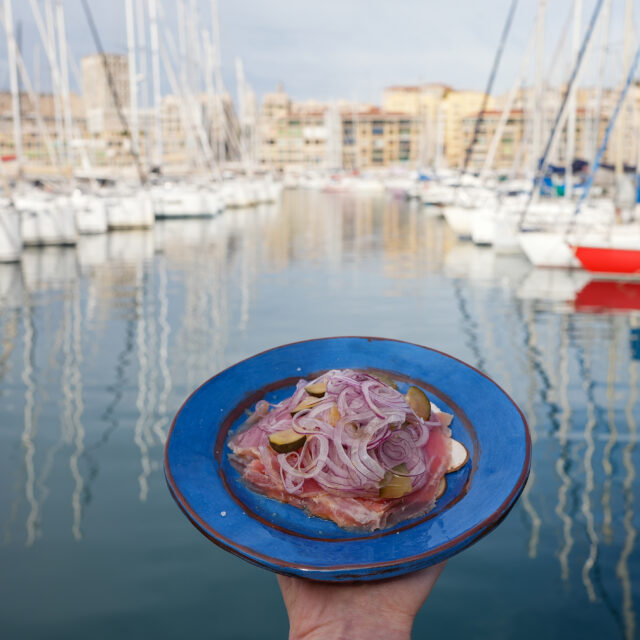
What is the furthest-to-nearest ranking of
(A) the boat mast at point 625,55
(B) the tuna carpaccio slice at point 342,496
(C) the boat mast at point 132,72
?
(C) the boat mast at point 132,72 < (A) the boat mast at point 625,55 < (B) the tuna carpaccio slice at point 342,496

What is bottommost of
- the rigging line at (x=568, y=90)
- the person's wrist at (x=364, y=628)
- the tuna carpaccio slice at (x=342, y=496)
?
the person's wrist at (x=364, y=628)

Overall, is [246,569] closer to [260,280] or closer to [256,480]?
[256,480]

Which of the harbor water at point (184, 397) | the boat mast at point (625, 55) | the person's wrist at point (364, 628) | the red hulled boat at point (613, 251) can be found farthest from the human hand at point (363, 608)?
the boat mast at point (625, 55)

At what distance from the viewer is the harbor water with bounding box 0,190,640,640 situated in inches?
188

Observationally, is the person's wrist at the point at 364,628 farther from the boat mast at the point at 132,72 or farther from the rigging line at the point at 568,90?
the boat mast at the point at 132,72

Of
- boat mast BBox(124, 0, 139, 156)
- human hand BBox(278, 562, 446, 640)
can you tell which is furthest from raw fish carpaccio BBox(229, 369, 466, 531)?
boat mast BBox(124, 0, 139, 156)

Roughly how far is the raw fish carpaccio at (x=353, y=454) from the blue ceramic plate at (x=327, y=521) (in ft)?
0.13

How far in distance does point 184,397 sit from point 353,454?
23.3 ft

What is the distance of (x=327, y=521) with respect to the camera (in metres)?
1.76

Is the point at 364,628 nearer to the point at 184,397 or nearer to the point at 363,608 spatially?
the point at 363,608

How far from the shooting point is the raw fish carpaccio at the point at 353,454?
1.78 metres

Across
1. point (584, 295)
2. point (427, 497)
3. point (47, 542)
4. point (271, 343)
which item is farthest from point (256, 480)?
point (584, 295)

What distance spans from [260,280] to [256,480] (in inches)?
654

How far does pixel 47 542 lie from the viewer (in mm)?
5531
